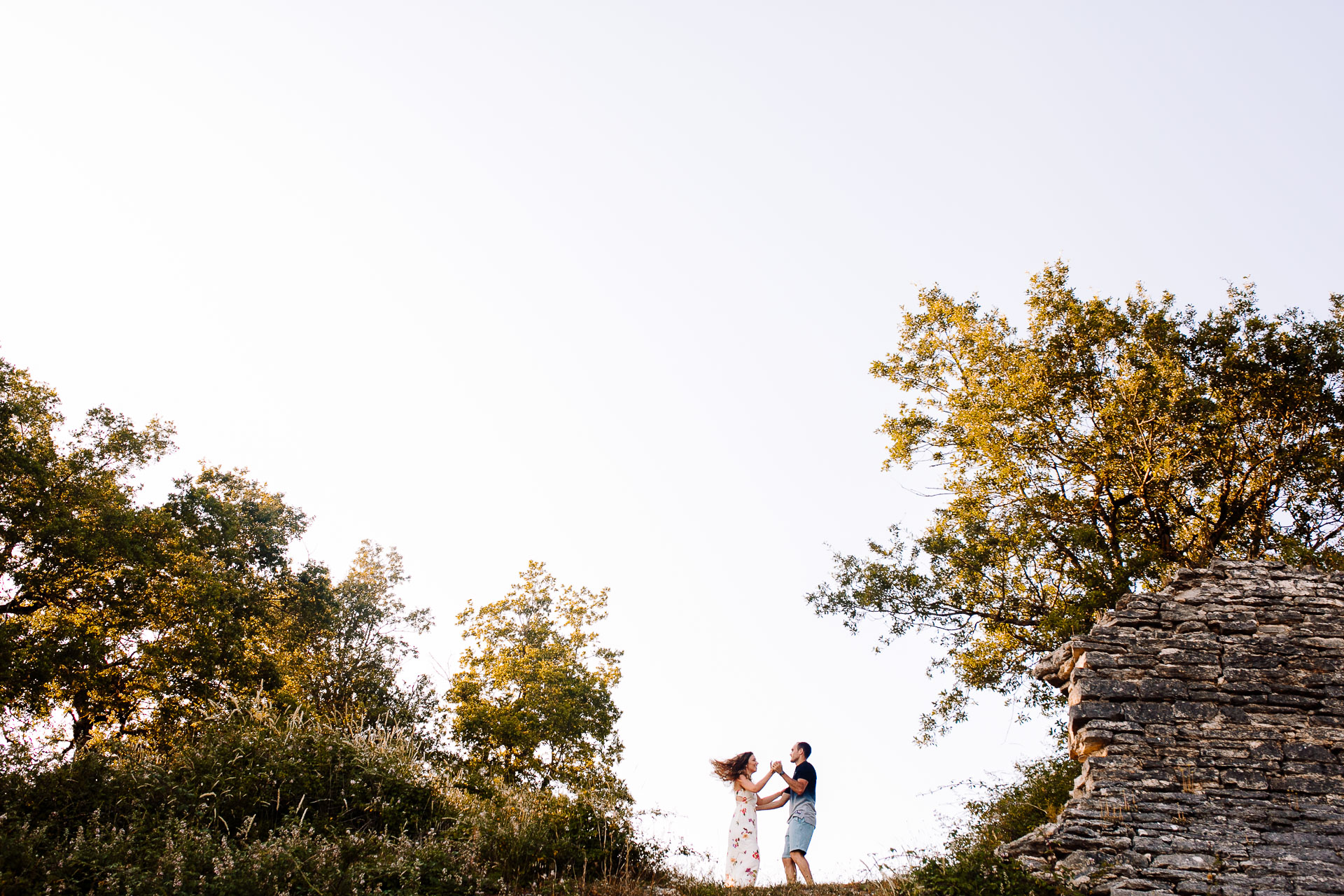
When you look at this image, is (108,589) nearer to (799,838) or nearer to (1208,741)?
(799,838)

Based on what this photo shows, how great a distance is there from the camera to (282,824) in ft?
26.4

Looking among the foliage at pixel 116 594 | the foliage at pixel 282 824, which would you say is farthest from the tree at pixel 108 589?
the foliage at pixel 282 824

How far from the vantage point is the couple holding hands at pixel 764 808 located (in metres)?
8.89

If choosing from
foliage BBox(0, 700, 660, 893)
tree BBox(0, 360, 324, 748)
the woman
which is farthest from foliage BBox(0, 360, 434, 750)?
the woman

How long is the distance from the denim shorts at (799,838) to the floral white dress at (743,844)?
0.37 m

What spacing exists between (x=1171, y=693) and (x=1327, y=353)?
29.9 feet

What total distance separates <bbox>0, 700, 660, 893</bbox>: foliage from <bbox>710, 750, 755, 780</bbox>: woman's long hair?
1.53 m

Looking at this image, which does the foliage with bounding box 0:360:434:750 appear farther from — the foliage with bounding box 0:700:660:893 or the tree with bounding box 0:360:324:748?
the foliage with bounding box 0:700:660:893

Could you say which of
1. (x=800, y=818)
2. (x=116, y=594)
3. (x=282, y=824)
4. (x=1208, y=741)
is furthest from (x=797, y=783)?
(x=116, y=594)

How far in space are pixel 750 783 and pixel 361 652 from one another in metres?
18.8

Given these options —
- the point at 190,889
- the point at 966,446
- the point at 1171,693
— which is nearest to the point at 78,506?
the point at 190,889

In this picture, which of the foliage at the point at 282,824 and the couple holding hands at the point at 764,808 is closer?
the foliage at the point at 282,824

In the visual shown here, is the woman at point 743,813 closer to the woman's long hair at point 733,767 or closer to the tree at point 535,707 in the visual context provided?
the woman's long hair at point 733,767

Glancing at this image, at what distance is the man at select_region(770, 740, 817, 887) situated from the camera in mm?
8914
